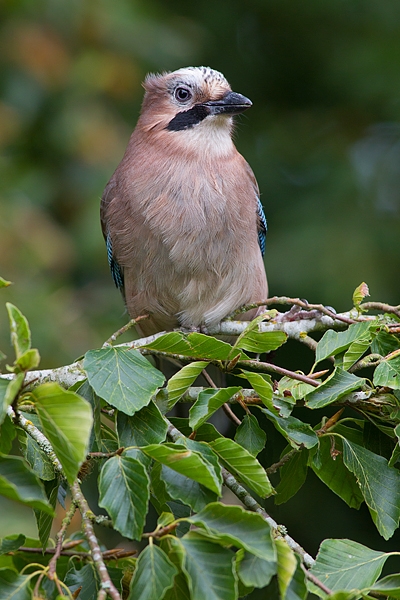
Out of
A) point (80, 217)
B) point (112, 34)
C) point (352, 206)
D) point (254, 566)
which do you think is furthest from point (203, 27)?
point (254, 566)

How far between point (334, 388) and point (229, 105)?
195 centimetres

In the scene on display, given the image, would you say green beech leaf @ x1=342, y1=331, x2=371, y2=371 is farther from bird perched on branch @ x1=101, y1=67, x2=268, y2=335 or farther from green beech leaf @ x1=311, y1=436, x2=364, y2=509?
bird perched on branch @ x1=101, y1=67, x2=268, y2=335

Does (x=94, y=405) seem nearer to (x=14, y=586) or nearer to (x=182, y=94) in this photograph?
(x=14, y=586)

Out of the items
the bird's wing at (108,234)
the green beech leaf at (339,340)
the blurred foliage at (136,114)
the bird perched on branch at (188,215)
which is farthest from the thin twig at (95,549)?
the blurred foliage at (136,114)

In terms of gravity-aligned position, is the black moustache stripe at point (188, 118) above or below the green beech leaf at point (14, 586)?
above

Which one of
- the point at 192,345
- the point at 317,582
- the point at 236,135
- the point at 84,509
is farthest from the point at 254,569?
the point at 236,135

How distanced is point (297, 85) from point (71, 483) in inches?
259

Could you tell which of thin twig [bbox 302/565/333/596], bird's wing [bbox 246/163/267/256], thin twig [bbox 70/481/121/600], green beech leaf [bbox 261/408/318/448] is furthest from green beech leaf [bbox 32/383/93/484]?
bird's wing [bbox 246/163/267/256]

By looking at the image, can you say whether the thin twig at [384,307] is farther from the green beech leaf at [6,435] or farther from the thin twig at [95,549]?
the green beech leaf at [6,435]

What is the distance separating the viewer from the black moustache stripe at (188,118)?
3.86 meters

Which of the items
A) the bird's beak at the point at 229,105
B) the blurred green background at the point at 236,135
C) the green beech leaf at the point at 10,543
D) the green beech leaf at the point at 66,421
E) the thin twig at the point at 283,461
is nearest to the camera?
the green beech leaf at the point at 66,421

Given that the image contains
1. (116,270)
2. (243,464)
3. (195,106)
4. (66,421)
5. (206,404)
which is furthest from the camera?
(116,270)

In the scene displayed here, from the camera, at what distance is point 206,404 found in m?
2.16

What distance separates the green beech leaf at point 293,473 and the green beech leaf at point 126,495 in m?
0.69
